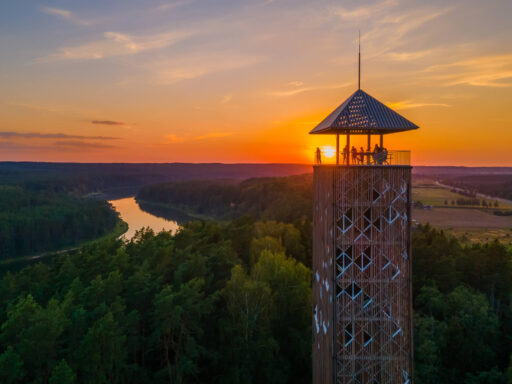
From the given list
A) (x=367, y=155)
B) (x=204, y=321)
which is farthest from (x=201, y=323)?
(x=367, y=155)

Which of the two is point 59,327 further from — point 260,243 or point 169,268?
point 260,243

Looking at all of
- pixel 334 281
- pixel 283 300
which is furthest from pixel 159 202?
pixel 334 281

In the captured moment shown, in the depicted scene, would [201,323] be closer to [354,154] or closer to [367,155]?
[354,154]

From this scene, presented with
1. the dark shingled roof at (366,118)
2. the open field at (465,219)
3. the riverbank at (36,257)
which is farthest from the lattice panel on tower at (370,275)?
the riverbank at (36,257)

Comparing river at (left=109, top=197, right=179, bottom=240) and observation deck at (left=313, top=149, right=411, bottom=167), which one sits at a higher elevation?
observation deck at (left=313, top=149, right=411, bottom=167)

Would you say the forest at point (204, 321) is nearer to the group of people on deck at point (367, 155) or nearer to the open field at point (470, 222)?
the group of people on deck at point (367, 155)

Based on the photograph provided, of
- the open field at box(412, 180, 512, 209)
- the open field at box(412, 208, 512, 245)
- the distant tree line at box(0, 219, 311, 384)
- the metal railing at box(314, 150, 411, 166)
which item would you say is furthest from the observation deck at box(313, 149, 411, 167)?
the open field at box(412, 180, 512, 209)

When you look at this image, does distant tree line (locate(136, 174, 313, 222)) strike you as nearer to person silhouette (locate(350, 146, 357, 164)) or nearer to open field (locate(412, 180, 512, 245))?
open field (locate(412, 180, 512, 245))
